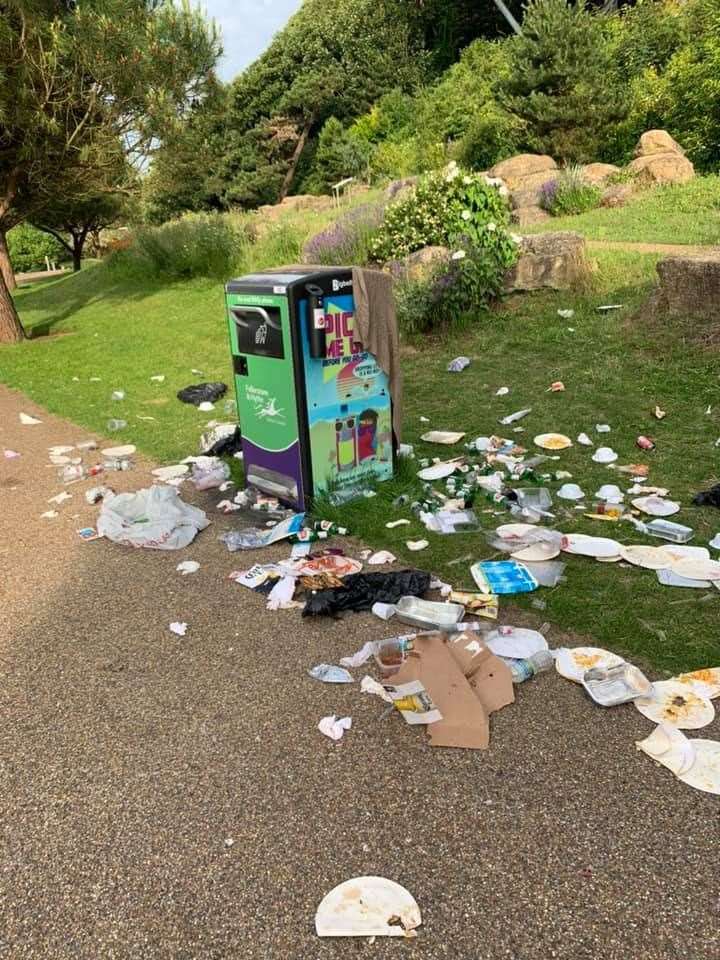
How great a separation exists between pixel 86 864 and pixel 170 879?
0.95 ft

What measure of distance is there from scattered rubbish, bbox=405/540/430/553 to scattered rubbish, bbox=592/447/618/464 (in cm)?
177

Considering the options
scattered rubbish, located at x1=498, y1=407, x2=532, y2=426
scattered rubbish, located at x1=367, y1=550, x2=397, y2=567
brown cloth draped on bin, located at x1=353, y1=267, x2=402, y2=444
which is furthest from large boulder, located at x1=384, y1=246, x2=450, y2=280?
scattered rubbish, located at x1=367, y1=550, x2=397, y2=567

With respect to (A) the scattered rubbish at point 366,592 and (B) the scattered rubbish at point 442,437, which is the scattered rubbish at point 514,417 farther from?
(A) the scattered rubbish at point 366,592

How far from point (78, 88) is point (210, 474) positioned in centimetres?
951

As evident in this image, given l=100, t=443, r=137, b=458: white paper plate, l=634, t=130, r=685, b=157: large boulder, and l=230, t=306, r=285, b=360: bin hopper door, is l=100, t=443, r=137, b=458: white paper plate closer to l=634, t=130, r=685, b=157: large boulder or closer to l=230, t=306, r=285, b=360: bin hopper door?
l=230, t=306, r=285, b=360: bin hopper door

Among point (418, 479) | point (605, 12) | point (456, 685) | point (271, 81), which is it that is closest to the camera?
point (456, 685)

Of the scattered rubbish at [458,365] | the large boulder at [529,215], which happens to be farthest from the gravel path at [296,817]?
the large boulder at [529,215]

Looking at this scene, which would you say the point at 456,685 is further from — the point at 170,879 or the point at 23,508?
the point at 23,508

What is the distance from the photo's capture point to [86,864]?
2.17m

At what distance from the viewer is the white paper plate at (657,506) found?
4.23m

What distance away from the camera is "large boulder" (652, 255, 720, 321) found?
22.6ft

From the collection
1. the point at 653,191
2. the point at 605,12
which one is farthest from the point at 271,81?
the point at 653,191

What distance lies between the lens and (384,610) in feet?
11.2

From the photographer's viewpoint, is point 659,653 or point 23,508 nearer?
point 659,653
